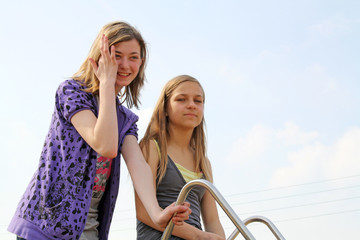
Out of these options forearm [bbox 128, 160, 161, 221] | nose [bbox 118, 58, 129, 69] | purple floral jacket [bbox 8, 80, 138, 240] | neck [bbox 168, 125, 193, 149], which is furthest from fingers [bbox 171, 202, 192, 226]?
neck [bbox 168, 125, 193, 149]

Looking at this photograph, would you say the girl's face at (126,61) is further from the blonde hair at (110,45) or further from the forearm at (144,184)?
the forearm at (144,184)

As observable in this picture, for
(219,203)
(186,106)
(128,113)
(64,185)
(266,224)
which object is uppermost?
(186,106)

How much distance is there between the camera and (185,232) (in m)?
2.64

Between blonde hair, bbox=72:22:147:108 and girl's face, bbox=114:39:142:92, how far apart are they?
0.03 m

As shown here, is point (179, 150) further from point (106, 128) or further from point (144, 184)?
point (106, 128)

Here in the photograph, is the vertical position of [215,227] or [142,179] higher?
[215,227]

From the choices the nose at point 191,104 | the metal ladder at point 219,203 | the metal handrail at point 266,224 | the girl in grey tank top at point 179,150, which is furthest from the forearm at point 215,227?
the metal ladder at point 219,203

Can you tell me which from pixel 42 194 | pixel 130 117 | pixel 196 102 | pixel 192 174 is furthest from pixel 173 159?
pixel 42 194

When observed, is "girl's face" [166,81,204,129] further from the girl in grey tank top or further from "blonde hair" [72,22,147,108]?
"blonde hair" [72,22,147,108]

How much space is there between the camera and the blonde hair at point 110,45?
87.7 inches

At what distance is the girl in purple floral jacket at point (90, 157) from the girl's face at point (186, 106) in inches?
24.7

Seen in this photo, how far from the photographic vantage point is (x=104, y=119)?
78.1 inches

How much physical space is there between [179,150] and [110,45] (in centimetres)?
96


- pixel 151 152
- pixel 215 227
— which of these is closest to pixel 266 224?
pixel 215 227
